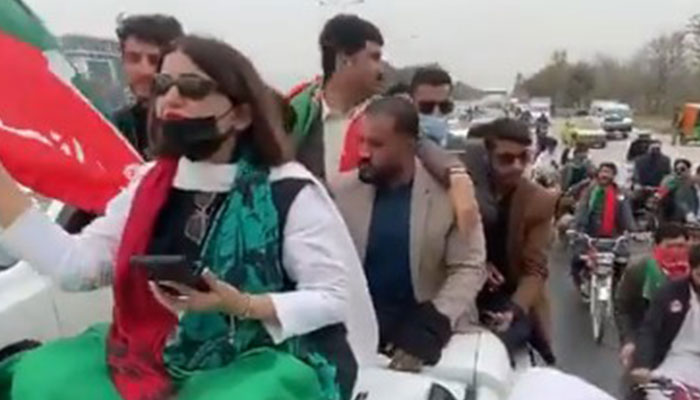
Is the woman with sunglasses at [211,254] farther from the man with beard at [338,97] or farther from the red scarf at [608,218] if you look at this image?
the red scarf at [608,218]

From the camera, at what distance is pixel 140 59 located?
4.84 meters

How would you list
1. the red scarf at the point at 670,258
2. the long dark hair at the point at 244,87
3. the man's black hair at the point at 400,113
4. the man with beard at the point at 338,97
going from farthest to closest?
1. the red scarf at the point at 670,258
2. the man with beard at the point at 338,97
3. the man's black hair at the point at 400,113
4. the long dark hair at the point at 244,87

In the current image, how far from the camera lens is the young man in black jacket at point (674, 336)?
20.3 ft

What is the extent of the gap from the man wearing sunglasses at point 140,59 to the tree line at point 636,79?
9214 centimetres

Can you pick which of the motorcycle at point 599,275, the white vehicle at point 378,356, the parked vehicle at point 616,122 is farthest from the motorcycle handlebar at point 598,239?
the parked vehicle at point 616,122

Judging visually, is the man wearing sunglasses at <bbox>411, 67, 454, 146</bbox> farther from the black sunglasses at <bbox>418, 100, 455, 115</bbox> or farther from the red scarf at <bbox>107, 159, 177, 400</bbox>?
the red scarf at <bbox>107, 159, 177, 400</bbox>

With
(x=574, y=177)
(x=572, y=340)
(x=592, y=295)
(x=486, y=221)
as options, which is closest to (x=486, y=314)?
(x=486, y=221)

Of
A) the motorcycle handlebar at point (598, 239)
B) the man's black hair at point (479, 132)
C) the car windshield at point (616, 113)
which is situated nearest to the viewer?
the man's black hair at point (479, 132)

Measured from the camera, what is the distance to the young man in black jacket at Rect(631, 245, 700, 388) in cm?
618

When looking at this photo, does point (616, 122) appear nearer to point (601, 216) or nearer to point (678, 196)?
point (678, 196)

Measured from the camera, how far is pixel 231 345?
3299mm

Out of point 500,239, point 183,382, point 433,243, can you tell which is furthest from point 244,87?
point 500,239

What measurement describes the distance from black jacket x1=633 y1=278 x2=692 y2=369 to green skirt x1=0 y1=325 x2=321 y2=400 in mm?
3258

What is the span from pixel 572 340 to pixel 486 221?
834cm
